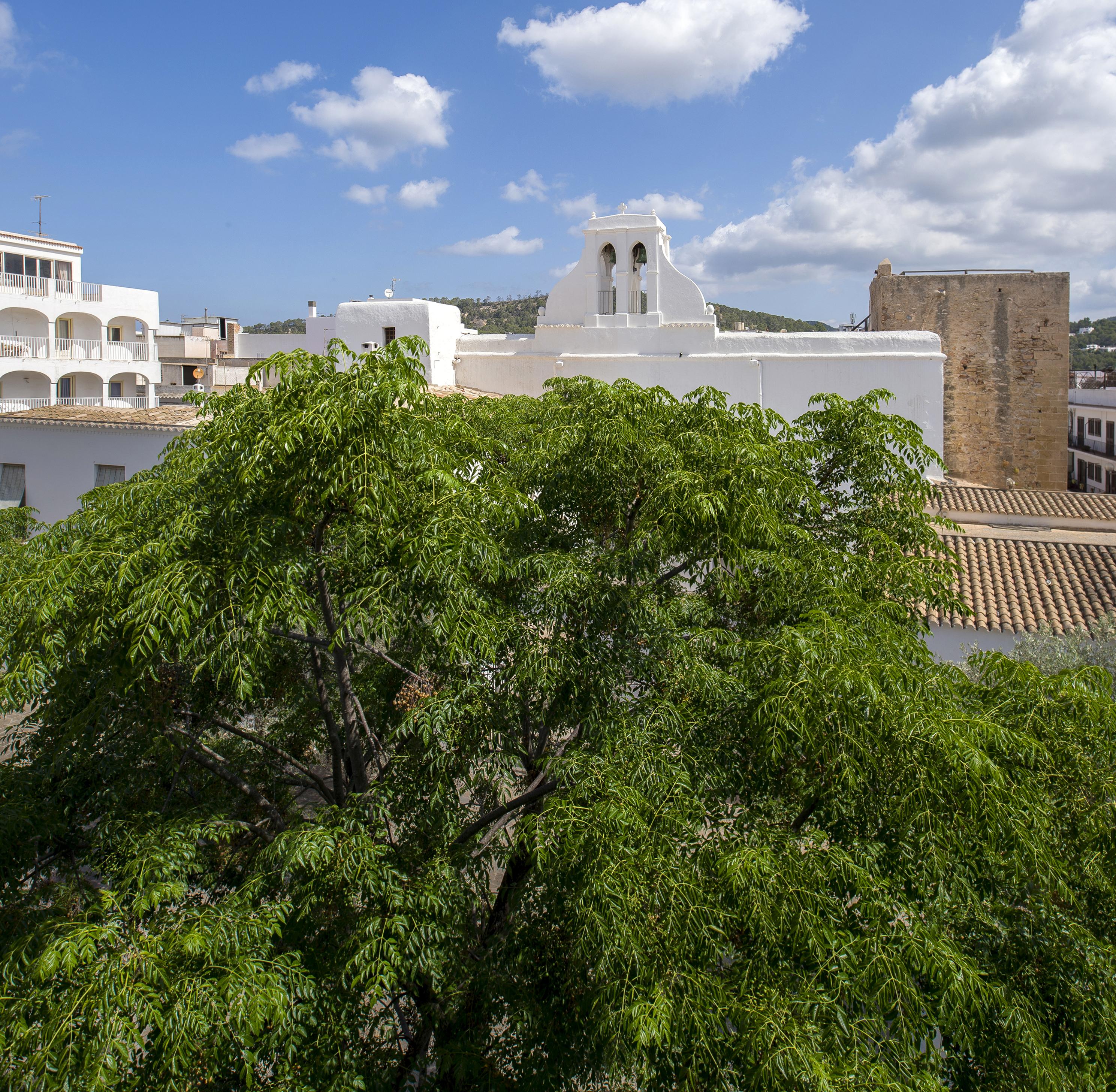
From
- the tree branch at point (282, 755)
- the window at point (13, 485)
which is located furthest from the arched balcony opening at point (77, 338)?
the tree branch at point (282, 755)

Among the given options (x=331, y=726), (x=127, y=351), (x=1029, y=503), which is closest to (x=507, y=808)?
(x=331, y=726)

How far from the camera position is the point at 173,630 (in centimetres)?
392

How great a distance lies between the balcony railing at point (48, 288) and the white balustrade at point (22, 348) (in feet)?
0.83

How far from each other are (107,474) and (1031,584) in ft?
59.0

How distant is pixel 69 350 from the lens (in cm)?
2541

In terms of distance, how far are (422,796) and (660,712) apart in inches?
57.9

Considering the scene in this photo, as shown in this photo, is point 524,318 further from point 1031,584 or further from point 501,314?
point 1031,584

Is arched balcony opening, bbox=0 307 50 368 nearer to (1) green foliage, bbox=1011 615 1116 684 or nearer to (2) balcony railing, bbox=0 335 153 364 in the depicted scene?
(2) balcony railing, bbox=0 335 153 364

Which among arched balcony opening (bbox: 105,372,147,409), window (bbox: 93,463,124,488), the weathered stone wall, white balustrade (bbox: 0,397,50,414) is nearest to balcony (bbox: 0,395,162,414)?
white balustrade (bbox: 0,397,50,414)

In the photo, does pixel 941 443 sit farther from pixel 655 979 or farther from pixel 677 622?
pixel 655 979

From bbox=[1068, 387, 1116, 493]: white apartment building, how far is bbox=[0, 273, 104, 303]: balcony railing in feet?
109

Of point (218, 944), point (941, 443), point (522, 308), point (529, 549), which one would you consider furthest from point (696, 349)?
point (522, 308)

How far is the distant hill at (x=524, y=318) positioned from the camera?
4081 cm

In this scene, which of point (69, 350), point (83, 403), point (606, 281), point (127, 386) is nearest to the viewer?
point (606, 281)
